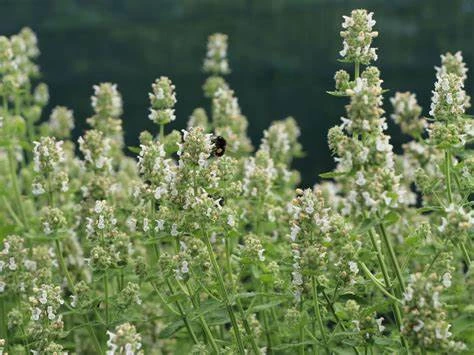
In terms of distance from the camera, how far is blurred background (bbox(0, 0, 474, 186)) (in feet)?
36.9

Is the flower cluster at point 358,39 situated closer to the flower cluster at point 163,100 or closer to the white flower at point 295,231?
the white flower at point 295,231

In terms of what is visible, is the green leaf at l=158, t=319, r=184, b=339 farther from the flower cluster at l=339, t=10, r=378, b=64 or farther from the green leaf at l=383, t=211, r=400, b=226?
the flower cluster at l=339, t=10, r=378, b=64

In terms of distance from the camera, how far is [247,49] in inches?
617

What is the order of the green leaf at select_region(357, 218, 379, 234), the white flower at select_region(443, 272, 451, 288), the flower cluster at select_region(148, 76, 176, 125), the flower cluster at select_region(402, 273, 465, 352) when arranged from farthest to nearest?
the flower cluster at select_region(148, 76, 176, 125) < the white flower at select_region(443, 272, 451, 288) < the green leaf at select_region(357, 218, 379, 234) < the flower cluster at select_region(402, 273, 465, 352)

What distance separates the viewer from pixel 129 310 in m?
3.61

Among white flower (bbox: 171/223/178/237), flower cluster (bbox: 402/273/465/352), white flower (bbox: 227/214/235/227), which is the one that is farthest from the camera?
white flower (bbox: 227/214/235/227)

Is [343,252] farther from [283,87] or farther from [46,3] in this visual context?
[46,3]

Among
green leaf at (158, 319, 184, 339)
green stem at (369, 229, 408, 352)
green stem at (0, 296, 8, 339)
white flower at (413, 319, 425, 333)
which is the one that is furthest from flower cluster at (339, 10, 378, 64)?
green stem at (0, 296, 8, 339)

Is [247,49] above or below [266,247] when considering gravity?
above

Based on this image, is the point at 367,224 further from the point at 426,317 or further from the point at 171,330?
the point at 171,330

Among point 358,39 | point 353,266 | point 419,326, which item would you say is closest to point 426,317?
point 419,326

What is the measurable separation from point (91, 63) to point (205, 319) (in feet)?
39.0

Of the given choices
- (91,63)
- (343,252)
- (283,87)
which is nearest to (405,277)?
(343,252)

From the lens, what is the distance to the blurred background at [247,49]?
1126 cm
